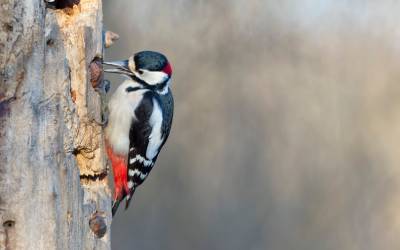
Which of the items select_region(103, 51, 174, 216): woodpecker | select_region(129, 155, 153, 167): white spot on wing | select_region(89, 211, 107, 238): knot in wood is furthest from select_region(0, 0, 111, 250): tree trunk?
select_region(129, 155, 153, 167): white spot on wing

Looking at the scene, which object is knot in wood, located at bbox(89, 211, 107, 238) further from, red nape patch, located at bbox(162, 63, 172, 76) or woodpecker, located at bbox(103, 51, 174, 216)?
red nape patch, located at bbox(162, 63, 172, 76)

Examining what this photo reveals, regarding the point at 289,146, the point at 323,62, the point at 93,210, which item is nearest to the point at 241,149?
the point at 289,146

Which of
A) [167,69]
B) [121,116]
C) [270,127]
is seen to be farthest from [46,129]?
[270,127]

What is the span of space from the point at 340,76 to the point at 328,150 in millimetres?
638

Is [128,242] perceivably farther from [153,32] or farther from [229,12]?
[229,12]

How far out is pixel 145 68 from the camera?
10.9 ft

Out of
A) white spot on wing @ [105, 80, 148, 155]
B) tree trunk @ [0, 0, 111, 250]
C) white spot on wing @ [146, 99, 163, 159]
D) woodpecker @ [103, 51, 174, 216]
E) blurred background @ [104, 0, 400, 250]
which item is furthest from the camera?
blurred background @ [104, 0, 400, 250]

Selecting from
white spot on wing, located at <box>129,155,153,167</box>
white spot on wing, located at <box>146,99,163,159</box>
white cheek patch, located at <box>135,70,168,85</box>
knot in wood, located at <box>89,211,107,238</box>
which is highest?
white cheek patch, located at <box>135,70,168,85</box>

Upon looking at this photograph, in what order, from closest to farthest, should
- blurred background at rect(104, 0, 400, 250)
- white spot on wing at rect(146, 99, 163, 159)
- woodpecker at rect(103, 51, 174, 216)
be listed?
woodpecker at rect(103, 51, 174, 216) → white spot on wing at rect(146, 99, 163, 159) → blurred background at rect(104, 0, 400, 250)

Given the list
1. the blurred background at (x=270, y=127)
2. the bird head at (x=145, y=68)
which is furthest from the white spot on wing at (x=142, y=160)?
the blurred background at (x=270, y=127)

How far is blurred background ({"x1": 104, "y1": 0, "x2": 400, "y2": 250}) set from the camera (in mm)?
6652

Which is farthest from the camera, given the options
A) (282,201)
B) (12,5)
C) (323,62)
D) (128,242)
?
(323,62)

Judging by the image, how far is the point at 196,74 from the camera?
22.9ft

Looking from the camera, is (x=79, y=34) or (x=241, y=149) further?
(x=241, y=149)
